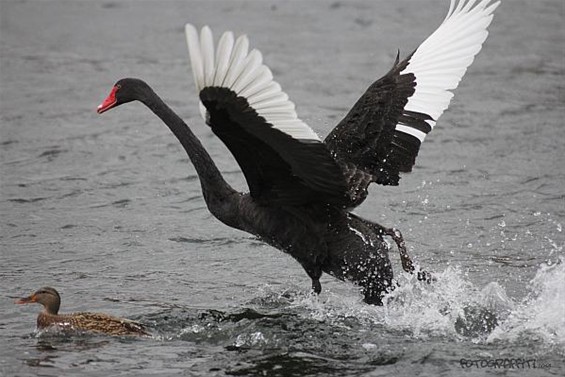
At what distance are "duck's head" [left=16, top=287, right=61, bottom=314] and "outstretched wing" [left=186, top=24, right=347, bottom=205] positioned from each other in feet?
4.71

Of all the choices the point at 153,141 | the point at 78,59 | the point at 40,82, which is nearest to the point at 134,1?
the point at 78,59

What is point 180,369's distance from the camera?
6496 millimetres

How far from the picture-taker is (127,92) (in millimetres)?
7641

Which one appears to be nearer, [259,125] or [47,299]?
[259,125]

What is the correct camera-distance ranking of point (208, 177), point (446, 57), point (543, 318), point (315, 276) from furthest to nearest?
point (446, 57) → point (315, 276) → point (208, 177) → point (543, 318)

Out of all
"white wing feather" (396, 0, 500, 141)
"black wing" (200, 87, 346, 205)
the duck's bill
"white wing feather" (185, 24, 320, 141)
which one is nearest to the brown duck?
the duck's bill

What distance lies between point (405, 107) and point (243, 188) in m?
2.97

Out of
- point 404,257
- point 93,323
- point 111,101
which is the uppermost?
point 111,101

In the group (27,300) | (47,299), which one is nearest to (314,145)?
(47,299)

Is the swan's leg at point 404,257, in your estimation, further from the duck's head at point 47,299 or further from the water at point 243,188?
the duck's head at point 47,299

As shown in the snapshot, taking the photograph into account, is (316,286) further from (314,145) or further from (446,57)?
(446,57)

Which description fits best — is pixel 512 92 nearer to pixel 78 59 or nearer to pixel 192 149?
pixel 78 59

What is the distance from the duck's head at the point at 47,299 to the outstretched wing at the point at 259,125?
144cm

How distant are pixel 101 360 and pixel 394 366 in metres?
1.73
